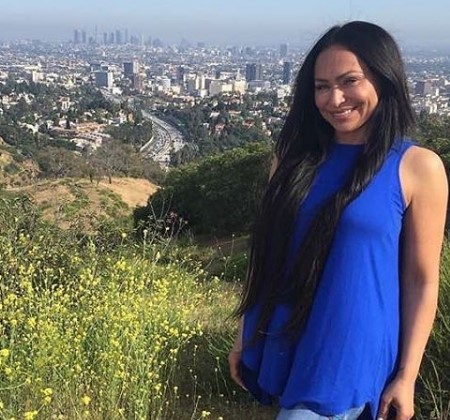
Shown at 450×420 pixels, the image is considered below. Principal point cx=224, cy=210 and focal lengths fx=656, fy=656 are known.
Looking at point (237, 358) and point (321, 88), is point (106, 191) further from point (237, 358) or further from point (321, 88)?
point (321, 88)

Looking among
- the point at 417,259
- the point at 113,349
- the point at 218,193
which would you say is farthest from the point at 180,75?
the point at 417,259

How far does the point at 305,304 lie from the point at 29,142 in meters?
50.9

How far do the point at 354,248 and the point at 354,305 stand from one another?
0.13m

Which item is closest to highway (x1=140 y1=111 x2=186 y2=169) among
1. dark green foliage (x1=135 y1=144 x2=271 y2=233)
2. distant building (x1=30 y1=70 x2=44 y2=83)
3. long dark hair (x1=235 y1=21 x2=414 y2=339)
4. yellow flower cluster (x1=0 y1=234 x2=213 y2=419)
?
dark green foliage (x1=135 y1=144 x2=271 y2=233)

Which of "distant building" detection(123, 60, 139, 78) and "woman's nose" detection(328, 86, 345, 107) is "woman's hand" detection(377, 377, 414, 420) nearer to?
"woman's nose" detection(328, 86, 345, 107)

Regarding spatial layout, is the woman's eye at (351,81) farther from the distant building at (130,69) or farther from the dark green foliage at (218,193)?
the distant building at (130,69)

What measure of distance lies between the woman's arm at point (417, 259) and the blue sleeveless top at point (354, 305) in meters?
0.02

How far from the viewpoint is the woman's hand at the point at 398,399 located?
4.99 feet

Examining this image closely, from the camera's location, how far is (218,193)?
17.0 metres

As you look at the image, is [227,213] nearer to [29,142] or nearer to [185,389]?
[185,389]

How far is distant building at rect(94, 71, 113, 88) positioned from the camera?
362 feet

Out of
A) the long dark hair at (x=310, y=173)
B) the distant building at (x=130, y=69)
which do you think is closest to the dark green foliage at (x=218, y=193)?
the long dark hair at (x=310, y=173)

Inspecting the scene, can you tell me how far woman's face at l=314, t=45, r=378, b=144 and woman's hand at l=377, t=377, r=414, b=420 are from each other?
577mm

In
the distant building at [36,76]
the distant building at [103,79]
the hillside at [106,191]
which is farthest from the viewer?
the distant building at [103,79]
